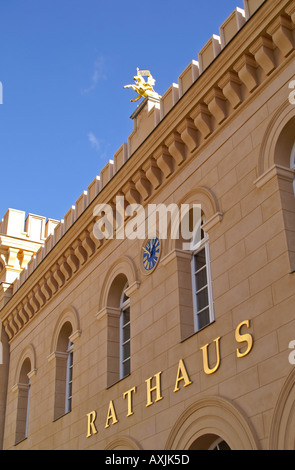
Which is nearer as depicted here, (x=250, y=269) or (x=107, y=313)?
(x=250, y=269)

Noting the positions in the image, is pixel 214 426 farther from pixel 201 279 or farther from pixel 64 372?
pixel 64 372

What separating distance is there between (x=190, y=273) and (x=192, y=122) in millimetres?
2995

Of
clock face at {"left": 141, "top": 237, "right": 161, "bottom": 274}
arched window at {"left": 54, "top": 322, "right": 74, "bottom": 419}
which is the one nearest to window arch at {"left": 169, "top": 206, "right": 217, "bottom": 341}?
clock face at {"left": 141, "top": 237, "right": 161, "bottom": 274}

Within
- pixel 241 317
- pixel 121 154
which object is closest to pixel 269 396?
pixel 241 317

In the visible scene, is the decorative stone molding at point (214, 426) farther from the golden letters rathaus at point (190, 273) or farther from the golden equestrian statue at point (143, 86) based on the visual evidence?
the golden equestrian statue at point (143, 86)

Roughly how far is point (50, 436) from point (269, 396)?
8551 millimetres

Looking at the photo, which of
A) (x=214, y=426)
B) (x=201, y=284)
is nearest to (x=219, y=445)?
(x=214, y=426)

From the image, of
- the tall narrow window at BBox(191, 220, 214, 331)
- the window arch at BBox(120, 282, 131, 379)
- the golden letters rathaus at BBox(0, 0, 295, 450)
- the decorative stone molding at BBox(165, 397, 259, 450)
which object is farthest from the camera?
the window arch at BBox(120, 282, 131, 379)

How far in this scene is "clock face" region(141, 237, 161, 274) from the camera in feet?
46.3

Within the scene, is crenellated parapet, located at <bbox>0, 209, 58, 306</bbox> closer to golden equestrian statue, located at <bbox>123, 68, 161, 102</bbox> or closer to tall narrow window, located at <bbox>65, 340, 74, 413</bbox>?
tall narrow window, located at <bbox>65, 340, 74, 413</bbox>

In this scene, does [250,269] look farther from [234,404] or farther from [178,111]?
[178,111]

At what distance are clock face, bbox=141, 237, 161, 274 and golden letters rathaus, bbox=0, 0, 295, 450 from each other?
4 cm

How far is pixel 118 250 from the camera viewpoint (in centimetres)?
1593

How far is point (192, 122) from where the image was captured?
44.7ft
